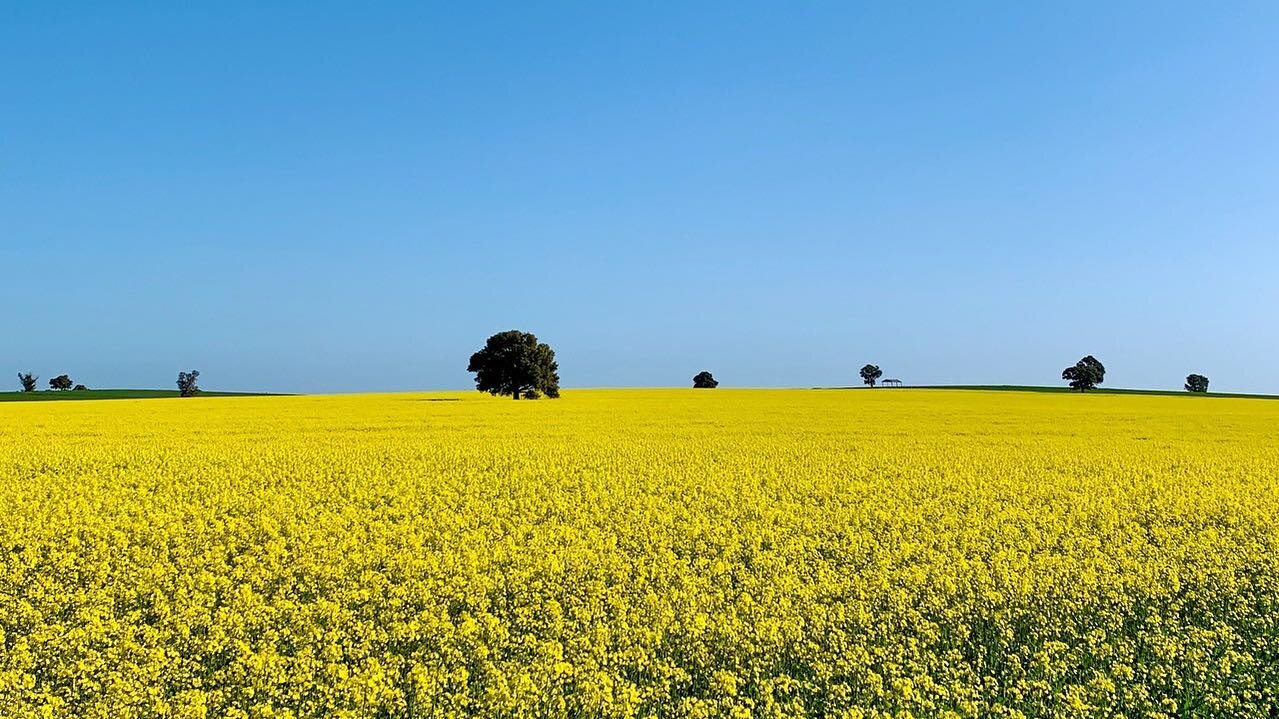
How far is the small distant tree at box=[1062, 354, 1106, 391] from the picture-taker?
74.9 metres

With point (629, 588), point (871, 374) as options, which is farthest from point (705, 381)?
point (629, 588)

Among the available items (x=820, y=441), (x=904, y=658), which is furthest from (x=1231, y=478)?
(x=904, y=658)

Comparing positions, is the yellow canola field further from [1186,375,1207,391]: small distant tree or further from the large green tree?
[1186,375,1207,391]: small distant tree

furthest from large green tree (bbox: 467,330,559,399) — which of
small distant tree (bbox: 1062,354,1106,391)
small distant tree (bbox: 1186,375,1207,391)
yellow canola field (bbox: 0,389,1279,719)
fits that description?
small distant tree (bbox: 1186,375,1207,391)

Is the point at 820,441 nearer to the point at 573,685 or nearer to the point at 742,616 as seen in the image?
the point at 742,616

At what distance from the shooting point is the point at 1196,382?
79.7m

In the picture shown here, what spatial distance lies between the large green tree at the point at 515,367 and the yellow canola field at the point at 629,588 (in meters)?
33.5

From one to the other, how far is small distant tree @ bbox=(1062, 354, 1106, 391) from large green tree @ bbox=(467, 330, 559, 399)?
51.3 metres

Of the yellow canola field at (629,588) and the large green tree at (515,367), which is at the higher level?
the large green tree at (515,367)

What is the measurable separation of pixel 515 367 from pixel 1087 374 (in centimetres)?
5463

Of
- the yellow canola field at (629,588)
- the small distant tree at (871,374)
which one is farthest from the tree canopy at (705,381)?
the yellow canola field at (629,588)

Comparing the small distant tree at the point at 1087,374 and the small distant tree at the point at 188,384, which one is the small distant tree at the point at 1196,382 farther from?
the small distant tree at the point at 188,384

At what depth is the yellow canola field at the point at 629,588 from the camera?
6277 mm

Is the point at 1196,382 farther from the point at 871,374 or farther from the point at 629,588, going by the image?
the point at 629,588
